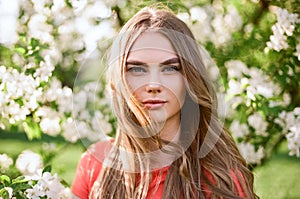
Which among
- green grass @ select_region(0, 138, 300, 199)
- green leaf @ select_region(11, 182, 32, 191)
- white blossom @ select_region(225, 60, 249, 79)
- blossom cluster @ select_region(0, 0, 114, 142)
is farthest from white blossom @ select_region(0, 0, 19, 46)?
green leaf @ select_region(11, 182, 32, 191)

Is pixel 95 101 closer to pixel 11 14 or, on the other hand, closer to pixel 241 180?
pixel 241 180

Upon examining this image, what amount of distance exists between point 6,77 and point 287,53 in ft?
4.40

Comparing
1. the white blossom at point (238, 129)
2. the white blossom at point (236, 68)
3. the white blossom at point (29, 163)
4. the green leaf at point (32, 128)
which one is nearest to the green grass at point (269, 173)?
the white blossom at point (29, 163)

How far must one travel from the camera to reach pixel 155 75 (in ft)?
8.18

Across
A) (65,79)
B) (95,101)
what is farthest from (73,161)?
(95,101)

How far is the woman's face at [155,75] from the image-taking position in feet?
8.18

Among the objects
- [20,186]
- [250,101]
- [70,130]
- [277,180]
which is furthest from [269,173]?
[20,186]

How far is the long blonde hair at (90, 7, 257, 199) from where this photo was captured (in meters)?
2.55

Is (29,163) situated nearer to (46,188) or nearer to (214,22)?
(46,188)

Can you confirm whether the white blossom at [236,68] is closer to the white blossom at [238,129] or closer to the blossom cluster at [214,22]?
the blossom cluster at [214,22]

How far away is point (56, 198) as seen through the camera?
9.27 ft

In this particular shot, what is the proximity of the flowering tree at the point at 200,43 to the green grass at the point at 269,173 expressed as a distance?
17cm

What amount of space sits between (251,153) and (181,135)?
1.29 m

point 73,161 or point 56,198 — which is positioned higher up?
point 56,198
